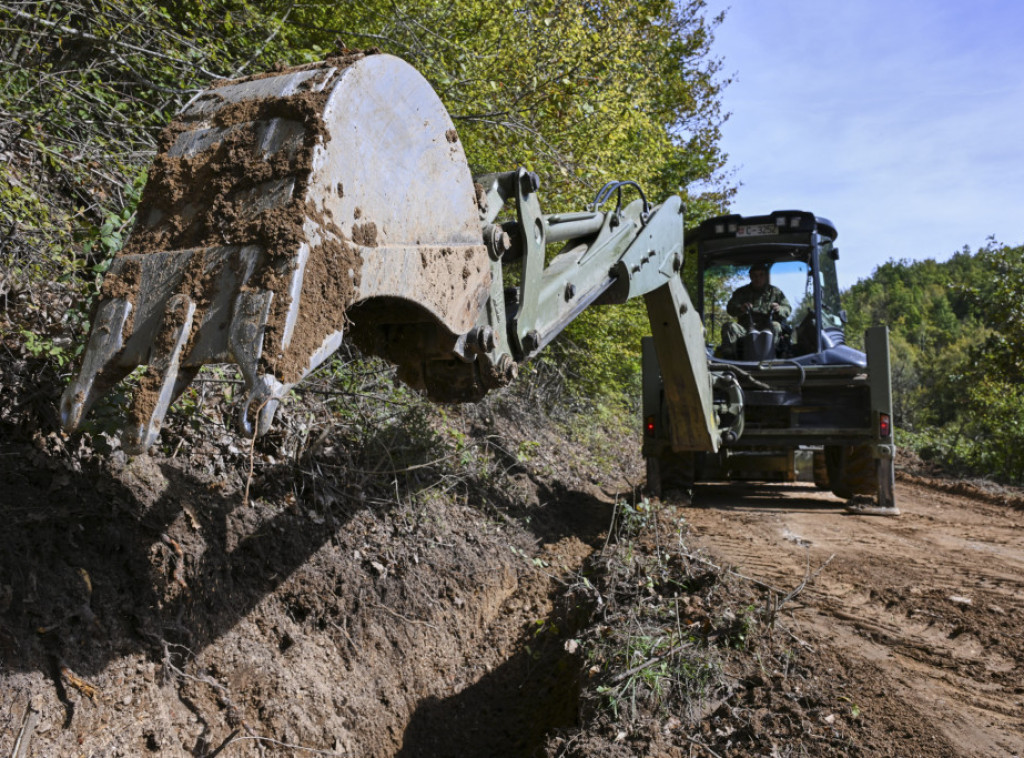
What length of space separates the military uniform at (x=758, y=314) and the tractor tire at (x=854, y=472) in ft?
5.37

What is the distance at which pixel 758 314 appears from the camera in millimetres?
9180

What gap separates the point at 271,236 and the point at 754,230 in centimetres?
774

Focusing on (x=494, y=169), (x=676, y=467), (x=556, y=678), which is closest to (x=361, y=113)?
(x=556, y=678)

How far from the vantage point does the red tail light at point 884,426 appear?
8445mm

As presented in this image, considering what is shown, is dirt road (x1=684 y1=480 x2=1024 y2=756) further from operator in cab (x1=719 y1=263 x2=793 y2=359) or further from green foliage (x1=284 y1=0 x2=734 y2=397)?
green foliage (x1=284 y1=0 x2=734 y2=397)

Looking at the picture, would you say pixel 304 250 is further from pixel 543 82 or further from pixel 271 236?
pixel 543 82

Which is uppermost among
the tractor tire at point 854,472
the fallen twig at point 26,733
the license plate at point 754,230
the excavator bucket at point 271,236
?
the license plate at point 754,230

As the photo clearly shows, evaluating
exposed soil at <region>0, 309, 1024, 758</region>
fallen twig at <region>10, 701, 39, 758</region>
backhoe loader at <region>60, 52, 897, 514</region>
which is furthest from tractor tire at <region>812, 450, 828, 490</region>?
fallen twig at <region>10, 701, 39, 758</region>

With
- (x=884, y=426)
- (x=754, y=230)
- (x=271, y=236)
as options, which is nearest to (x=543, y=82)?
(x=754, y=230)

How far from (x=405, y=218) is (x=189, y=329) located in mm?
837

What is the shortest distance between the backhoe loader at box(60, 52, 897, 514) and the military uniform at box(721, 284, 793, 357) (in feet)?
20.2

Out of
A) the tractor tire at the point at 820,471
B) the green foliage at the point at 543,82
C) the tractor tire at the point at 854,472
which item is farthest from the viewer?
the tractor tire at the point at 820,471

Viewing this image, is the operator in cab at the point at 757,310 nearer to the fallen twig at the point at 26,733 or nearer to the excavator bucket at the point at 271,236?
the excavator bucket at the point at 271,236

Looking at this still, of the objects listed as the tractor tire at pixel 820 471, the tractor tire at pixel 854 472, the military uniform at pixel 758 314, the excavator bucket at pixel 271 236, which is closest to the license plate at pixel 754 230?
the military uniform at pixel 758 314
